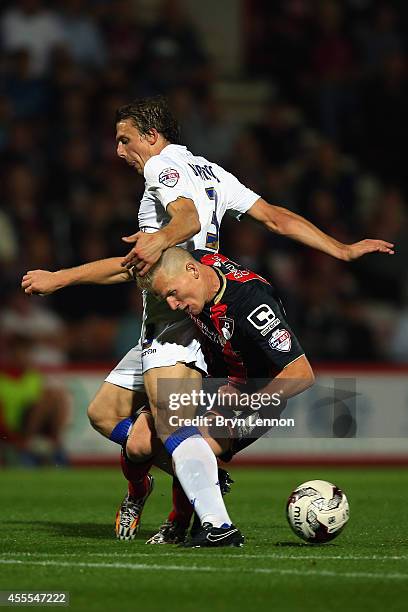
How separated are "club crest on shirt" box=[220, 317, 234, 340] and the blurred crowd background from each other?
→ 775 cm

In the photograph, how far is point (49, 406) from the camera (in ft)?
47.1

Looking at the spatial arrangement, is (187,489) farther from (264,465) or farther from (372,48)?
(372,48)

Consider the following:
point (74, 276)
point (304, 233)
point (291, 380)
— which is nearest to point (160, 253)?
point (74, 276)

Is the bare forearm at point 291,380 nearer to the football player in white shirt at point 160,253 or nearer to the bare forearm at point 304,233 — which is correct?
the football player in white shirt at point 160,253

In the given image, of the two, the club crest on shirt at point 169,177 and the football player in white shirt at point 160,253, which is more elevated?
the club crest on shirt at point 169,177

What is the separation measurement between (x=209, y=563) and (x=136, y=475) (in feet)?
4.56

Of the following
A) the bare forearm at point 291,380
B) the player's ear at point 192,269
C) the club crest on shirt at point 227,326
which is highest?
the player's ear at point 192,269

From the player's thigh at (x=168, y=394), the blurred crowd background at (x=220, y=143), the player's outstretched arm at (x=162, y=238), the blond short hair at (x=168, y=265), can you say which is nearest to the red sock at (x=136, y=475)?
the player's thigh at (x=168, y=394)

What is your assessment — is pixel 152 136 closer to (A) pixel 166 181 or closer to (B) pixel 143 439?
(A) pixel 166 181

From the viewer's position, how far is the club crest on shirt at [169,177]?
22.3 ft

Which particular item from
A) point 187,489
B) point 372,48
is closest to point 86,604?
point 187,489

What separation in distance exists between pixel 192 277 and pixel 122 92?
392 inches

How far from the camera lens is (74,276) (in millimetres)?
7012

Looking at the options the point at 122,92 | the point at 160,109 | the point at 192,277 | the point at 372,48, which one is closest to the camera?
the point at 192,277
